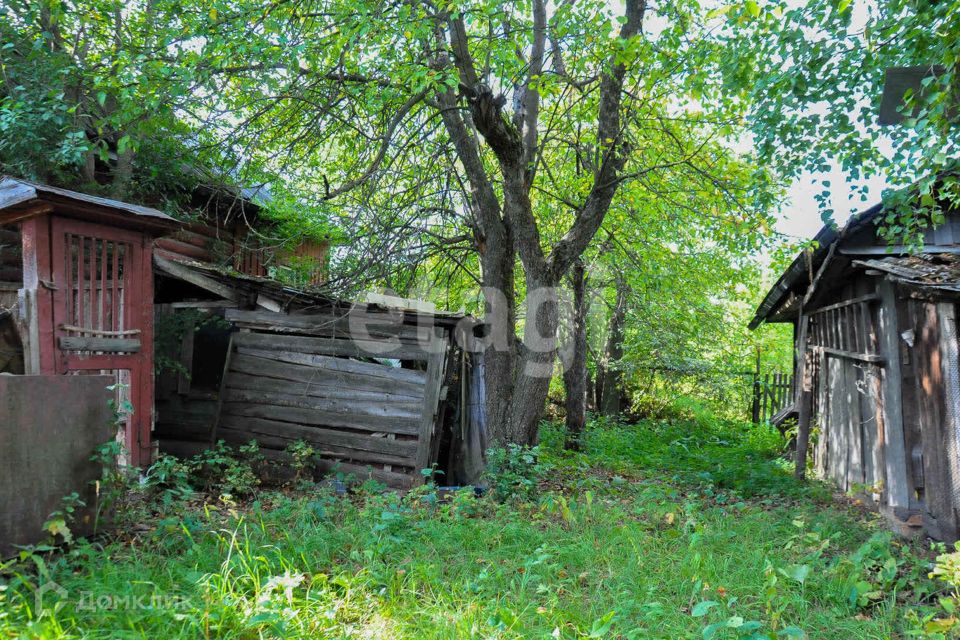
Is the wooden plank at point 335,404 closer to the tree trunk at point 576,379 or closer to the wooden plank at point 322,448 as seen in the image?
the wooden plank at point 322,448

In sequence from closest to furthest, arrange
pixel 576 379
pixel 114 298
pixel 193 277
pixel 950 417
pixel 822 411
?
pixel 950 417 → pixel 114 298 → pixel 193 277 → pixel 822 411 → pixel 576 379

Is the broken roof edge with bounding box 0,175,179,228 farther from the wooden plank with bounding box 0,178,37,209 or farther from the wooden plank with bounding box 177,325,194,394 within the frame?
the wooden plank with bounding box 177,325,194,394

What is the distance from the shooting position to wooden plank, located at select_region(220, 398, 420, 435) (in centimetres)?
796

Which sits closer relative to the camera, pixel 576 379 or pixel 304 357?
pixel 304 357

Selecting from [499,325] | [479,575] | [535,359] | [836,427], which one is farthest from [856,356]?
[479,575]

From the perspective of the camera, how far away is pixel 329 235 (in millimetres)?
10219

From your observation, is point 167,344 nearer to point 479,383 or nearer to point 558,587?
point 479,383

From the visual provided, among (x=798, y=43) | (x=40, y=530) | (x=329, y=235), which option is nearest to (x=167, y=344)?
(x=329, y=235)

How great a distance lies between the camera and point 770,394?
15766mm

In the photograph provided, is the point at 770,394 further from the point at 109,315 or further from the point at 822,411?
the point at 109,315

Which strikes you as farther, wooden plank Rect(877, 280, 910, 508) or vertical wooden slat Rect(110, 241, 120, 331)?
wooden plank Rect(877, 280, 910, 508)

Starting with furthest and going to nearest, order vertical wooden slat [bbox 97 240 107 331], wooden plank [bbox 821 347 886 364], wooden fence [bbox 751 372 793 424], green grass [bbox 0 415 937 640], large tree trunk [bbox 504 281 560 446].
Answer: wooden fence [bbox 751 372 793 424] < large tree trunk [bbox 504 281 560 446] < wooden plank [bbox 821 347 886 364] < vertical wooden slat [bbox 97 240 107 331] < green grass [bbox 0 415 937 640]

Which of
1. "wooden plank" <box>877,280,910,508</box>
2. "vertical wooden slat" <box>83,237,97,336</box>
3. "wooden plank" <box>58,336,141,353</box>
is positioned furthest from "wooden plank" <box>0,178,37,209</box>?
"wooden plank" <box>877,280,910,508</box>

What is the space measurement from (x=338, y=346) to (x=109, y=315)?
9.07 feet
